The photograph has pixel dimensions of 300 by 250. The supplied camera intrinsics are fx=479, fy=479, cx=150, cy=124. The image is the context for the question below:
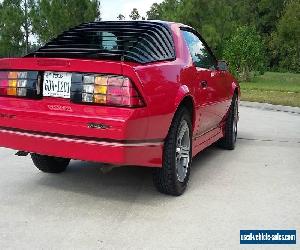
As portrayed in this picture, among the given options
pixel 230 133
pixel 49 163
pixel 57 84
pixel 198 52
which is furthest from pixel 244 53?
pixel 57 84

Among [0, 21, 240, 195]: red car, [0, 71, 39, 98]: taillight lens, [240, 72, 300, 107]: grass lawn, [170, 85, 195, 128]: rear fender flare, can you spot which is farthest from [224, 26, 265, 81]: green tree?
[0, 71, 39, 98]: taillight lens

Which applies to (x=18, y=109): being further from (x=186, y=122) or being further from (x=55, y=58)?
(x=186, y=122)

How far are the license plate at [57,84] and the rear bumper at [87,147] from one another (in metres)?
0.34

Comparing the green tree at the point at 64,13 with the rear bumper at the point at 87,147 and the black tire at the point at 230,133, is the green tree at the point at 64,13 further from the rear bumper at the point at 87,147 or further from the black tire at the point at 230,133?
the rear bumper at the point at 87,147

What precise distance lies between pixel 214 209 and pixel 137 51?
151 centimetres

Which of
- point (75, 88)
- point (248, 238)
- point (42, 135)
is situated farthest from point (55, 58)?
point (248, 238)

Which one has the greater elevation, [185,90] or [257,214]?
[185,90]

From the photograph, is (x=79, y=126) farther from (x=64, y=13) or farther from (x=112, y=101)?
(x=64, y=13)

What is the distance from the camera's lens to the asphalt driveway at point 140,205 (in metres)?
3.38

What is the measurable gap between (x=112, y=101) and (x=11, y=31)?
33383mm

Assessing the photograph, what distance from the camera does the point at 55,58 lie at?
4.00 meters

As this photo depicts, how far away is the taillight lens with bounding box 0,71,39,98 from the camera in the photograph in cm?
404

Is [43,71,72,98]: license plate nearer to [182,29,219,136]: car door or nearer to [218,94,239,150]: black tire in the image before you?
[182,29,219,136]: car door

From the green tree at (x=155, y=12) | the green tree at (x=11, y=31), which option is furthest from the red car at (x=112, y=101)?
the green tree at (x=155, y=12)
